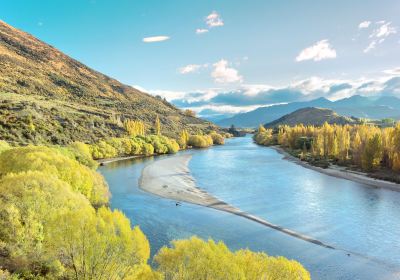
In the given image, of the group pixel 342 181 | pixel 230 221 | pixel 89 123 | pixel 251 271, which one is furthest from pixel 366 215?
pixel 89 123

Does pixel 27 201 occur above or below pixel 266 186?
A: above

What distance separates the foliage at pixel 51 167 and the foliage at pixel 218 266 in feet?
97.2

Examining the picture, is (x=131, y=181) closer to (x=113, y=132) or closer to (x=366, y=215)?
(x=366, y=215)

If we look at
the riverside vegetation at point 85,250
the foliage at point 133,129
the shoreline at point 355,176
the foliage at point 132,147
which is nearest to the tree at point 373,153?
the shoreline at point 355,176

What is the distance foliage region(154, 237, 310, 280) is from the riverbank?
83.3 feet

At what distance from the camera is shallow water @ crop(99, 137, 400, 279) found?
40.9m

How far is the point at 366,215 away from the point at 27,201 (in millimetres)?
A: 54482

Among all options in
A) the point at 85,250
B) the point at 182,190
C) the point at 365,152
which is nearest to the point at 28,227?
the point at 85,250

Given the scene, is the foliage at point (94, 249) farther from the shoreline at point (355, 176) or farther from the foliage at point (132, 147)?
the foliage at point (132, 147)

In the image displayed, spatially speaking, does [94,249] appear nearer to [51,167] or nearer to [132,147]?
[51,167]

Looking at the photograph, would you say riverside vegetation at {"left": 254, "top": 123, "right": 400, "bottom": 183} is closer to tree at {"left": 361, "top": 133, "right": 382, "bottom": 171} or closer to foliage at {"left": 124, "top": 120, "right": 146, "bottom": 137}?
tree at {"left": 361, "top": 133, "right": 382, "bottom": 171}

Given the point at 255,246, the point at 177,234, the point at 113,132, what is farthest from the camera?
the point at 113,132

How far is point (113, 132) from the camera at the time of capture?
177 metres

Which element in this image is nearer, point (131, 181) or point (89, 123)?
point (131, 181)
